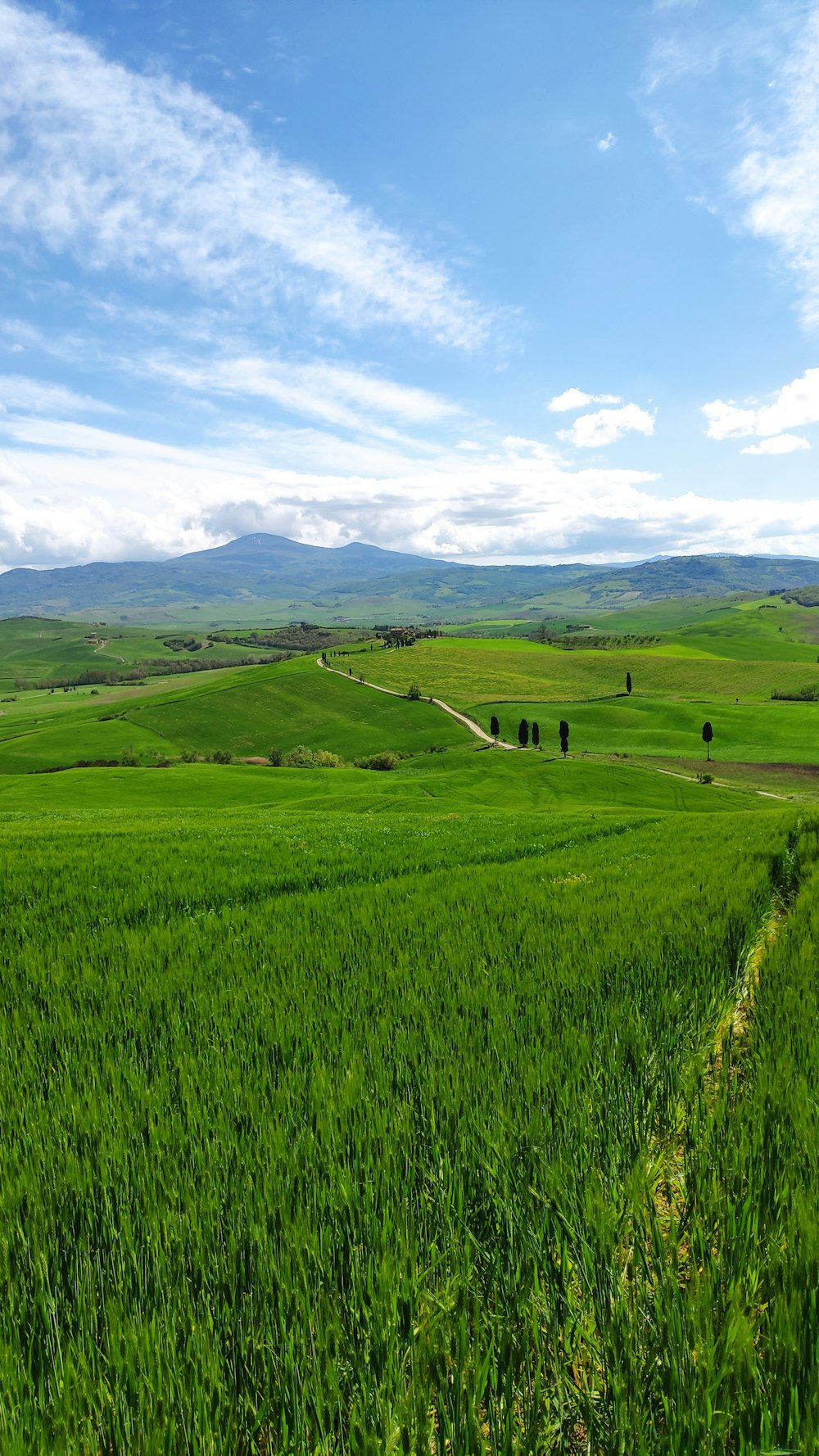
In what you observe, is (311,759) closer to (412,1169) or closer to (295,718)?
(295,718)

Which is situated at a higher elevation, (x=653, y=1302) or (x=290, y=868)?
(x=653, y=1302)

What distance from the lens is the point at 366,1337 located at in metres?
2.76

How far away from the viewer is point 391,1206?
351 cm

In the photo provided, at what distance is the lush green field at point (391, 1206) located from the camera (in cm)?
243

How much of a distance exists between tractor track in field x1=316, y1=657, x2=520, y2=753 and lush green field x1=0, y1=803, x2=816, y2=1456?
83.1 metres

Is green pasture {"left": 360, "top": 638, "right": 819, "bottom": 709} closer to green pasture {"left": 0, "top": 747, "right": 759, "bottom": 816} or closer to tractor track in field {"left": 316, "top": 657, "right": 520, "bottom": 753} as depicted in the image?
tractor track in field {"left": 316, "top": 657, "right": 520, "bottom": 753}

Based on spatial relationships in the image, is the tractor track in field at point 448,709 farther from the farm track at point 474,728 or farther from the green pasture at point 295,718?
the green pasture at point 295,718

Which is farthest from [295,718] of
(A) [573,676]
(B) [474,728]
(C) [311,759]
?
(A) [573,676]

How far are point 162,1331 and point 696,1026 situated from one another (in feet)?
14.8

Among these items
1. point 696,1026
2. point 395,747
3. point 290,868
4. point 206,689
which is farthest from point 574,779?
point 206,689

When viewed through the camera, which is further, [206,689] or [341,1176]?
[206,689]

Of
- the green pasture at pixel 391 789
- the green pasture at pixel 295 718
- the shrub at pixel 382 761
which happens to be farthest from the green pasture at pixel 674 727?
the shrub at pixel 382 761

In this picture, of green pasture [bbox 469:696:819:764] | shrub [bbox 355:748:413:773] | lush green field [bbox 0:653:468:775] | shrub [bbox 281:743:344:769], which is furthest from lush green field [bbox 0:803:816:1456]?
lush green field [bbox 0:653:468:775]

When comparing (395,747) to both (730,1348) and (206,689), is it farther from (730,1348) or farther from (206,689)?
(730,1348)
